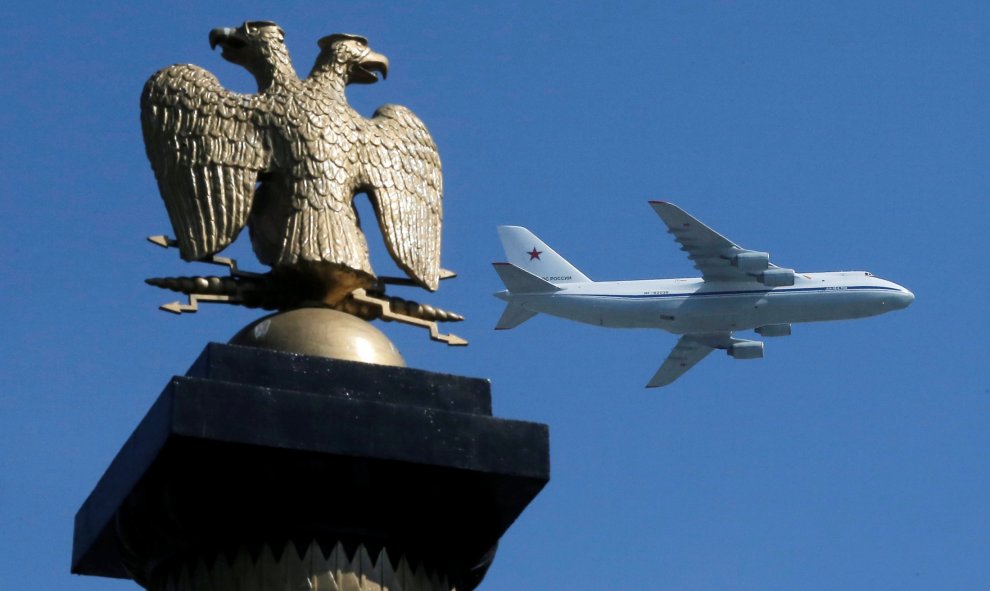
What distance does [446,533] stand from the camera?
1708 centimetres

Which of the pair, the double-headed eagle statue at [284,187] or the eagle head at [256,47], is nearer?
the double-headed eagle statue at [284,187]

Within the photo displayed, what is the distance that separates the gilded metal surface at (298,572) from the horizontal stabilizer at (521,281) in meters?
56.2

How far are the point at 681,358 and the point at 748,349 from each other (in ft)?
13.8

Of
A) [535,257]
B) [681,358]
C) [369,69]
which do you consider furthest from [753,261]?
[369,69]

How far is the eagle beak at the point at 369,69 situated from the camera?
66.0 feet

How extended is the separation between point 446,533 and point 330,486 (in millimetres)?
1657

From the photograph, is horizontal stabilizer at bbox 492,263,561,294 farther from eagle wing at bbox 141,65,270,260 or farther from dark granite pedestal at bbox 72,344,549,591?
dark granite pedestal at bbox 72,344,549,591

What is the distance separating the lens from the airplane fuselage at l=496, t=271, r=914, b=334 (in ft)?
230

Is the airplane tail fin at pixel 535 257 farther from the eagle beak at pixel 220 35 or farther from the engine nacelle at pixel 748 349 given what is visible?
the eagle beak at pixel 220 35

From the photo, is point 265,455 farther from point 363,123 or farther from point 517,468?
point 363,123

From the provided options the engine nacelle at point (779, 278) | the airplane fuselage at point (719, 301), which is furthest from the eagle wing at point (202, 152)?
the engine nacelle at point (779, 278)

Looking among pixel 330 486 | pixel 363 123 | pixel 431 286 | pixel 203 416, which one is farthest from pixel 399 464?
pixel 363 123

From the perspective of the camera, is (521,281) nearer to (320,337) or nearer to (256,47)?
(256,47)

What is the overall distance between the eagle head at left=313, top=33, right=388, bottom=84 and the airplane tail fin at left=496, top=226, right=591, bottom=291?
54.8 m
